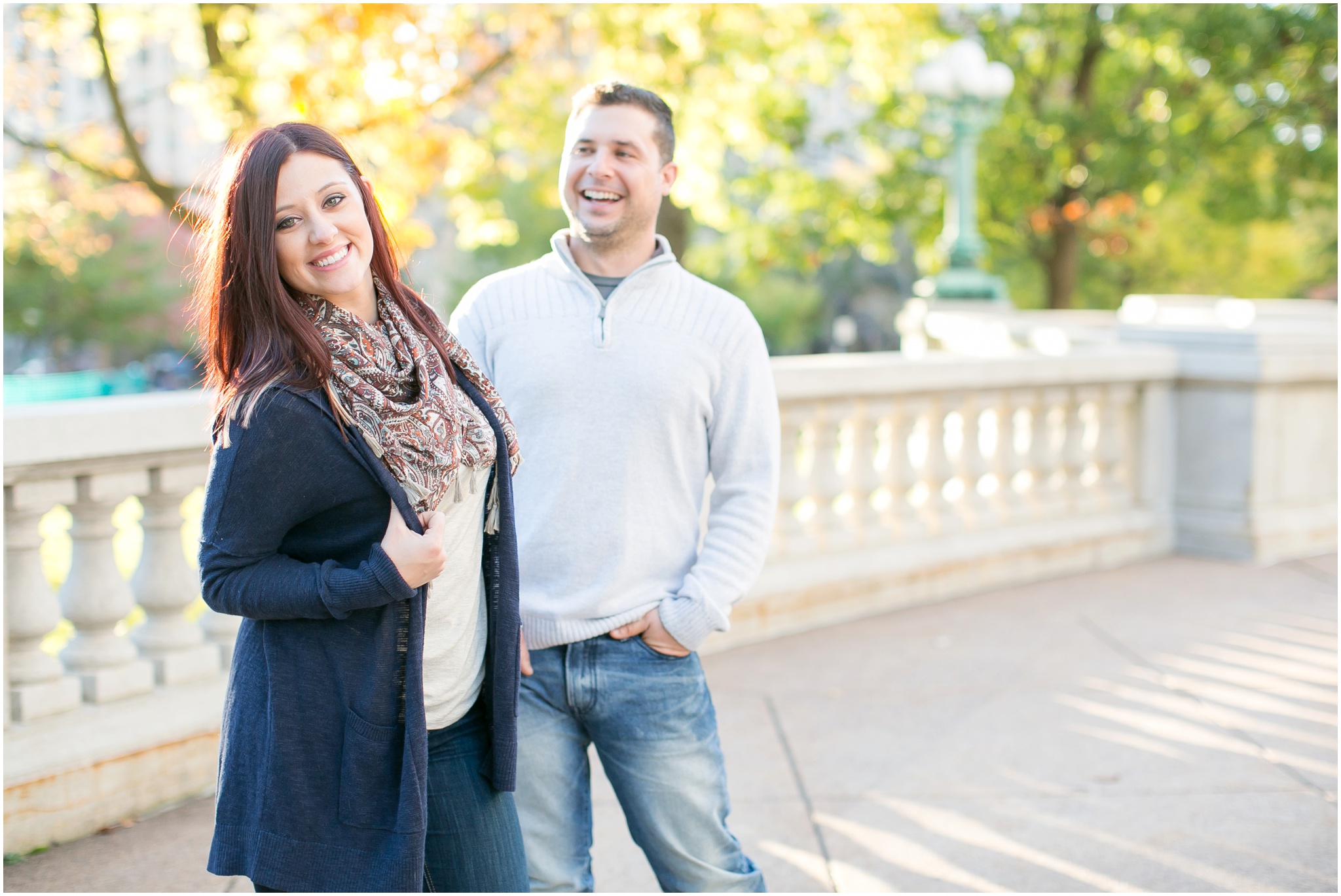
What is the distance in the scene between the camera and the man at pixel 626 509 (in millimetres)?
2525

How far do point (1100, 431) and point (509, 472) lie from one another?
5820 millimetres

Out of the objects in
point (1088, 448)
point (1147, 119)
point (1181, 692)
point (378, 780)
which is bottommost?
point (1181, 692)

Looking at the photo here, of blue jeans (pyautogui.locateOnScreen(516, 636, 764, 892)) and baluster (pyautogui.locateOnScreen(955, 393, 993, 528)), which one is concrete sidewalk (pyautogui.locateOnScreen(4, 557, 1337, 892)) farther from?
blue jeans (pyautogui.locateOnScreen(516, 636, 764, 892))

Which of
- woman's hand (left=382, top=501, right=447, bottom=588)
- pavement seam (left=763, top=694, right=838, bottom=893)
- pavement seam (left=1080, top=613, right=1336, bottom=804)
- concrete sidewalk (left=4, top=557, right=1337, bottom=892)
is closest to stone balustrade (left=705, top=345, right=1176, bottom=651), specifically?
concrete sidewalk (left=4, top=557, right=1337, bottom=892)

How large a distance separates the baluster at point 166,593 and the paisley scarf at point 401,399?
2.10m

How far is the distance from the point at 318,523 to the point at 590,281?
3.10ft

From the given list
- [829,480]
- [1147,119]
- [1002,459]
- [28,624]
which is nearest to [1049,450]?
[1002,459]

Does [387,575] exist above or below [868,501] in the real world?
above

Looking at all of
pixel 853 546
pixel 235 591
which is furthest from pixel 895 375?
pixel 235 591

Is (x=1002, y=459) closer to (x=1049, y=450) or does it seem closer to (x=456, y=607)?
(x=1049, y=450)

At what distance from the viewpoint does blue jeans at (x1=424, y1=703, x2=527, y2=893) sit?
216cm

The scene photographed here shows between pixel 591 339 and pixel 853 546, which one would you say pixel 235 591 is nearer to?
pixel 591 339

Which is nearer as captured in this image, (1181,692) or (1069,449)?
(1181,692)

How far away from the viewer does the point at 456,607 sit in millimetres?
2135
